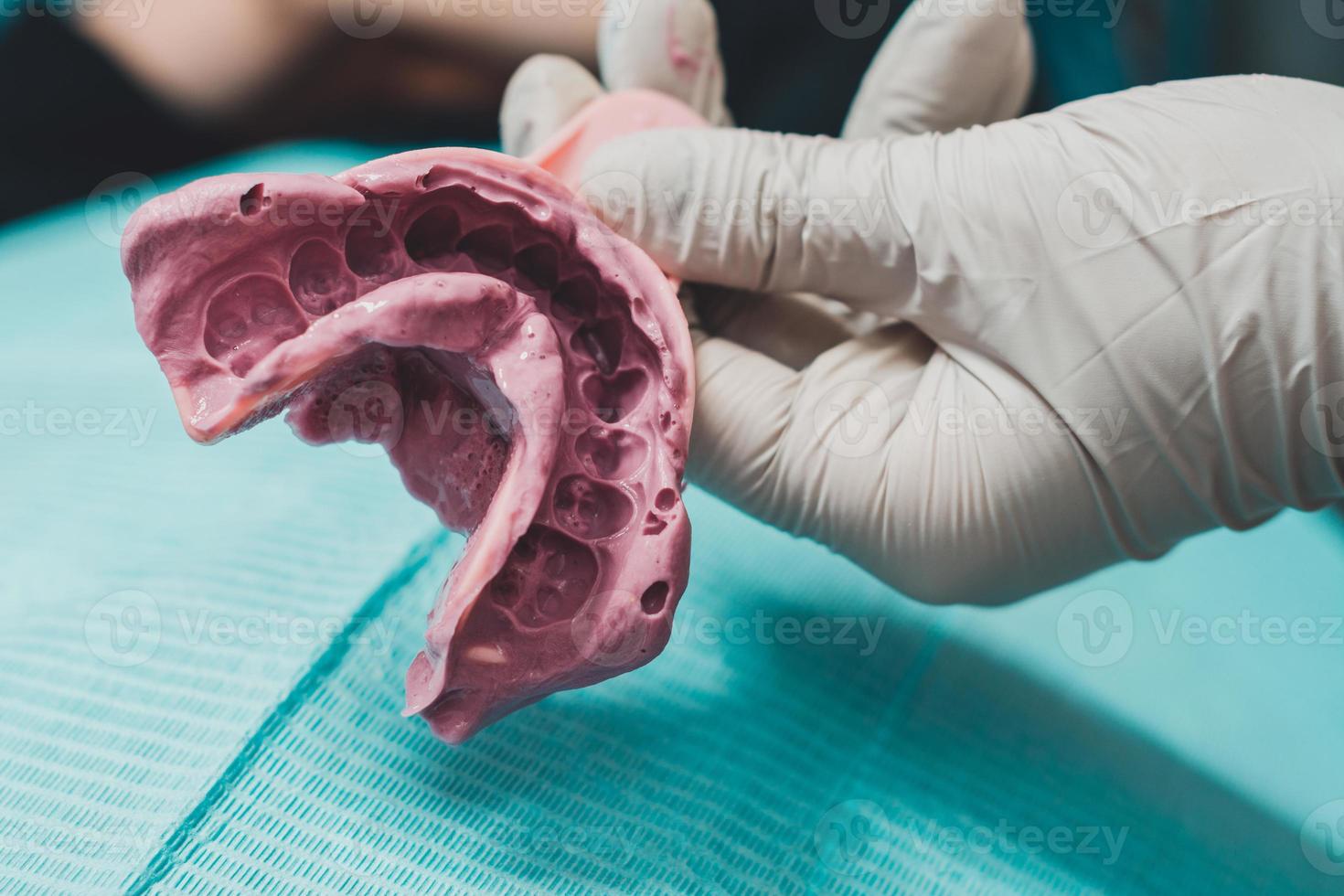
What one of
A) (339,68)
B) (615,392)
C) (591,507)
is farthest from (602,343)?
(339,68)

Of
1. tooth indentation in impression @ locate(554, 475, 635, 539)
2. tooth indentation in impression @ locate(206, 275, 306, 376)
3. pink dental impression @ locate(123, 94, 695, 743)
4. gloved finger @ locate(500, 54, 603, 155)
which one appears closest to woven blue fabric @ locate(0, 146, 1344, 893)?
pink dental impression @ locate(123, 94, 695, 743)

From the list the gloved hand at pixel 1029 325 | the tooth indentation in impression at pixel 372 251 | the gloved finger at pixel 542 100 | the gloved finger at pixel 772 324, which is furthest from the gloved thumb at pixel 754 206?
the gloved finger at pixel 542 100

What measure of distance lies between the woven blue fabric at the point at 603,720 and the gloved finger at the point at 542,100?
496 millimetres

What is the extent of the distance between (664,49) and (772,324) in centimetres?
48

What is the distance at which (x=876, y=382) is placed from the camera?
941 millimetres

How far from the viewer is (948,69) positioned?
116cm

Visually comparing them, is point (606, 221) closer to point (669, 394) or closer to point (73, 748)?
point (669, 394)

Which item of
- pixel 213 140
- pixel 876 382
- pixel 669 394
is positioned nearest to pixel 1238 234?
pixel 876 382

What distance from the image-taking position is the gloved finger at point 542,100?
Answer: 131 cm

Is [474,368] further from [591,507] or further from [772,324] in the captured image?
[772,324]

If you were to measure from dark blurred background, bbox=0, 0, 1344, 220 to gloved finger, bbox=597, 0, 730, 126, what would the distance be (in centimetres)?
55

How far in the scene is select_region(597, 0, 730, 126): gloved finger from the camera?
1.29m

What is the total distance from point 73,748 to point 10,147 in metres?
1.44

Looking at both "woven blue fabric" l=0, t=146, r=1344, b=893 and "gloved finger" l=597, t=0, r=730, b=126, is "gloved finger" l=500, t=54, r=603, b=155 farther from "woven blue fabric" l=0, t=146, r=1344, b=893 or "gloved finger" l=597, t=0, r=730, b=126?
"woven blue fabric" l=0, t=146, r=1344, b=893
